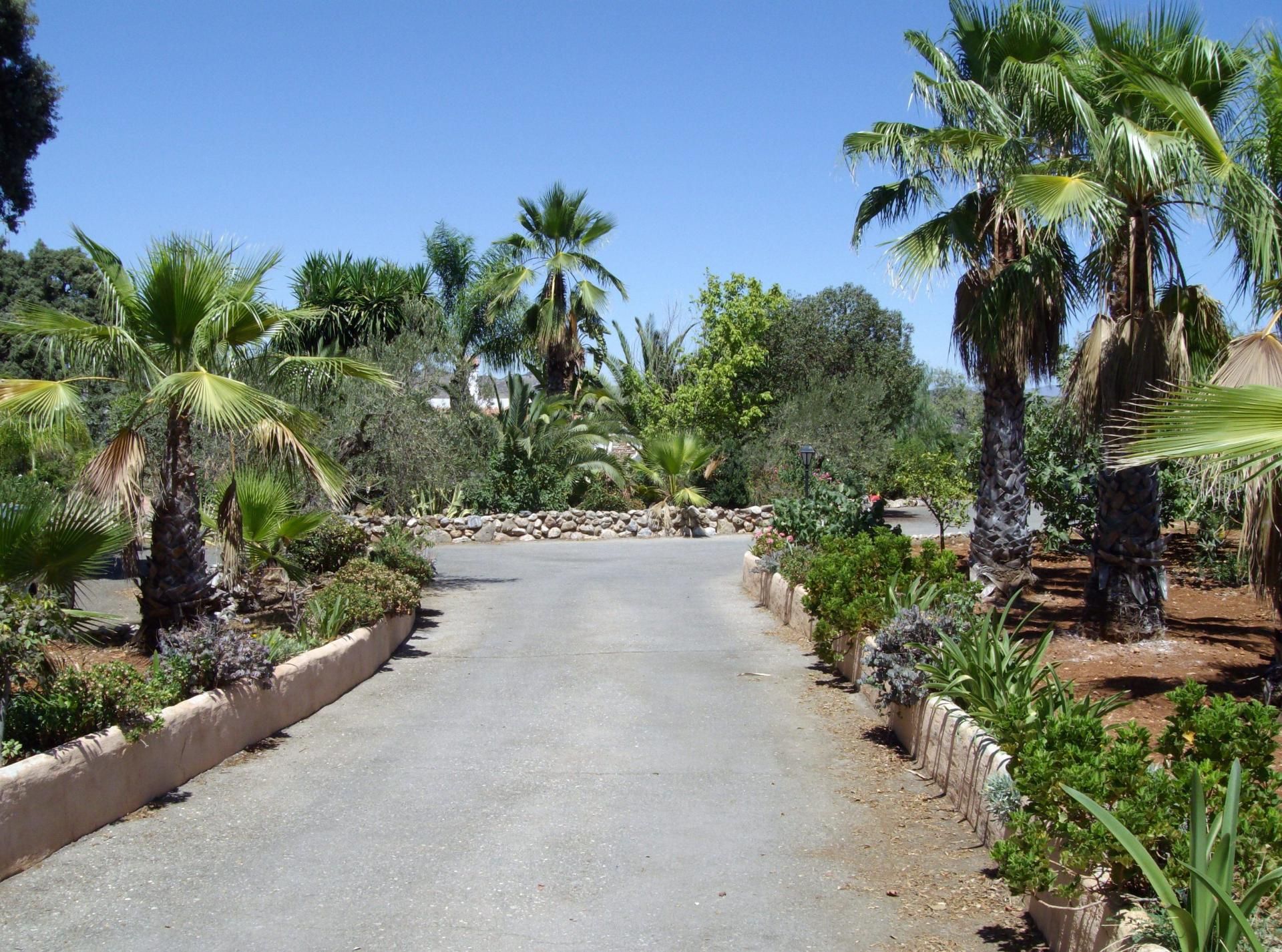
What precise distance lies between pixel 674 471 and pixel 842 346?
38.6ft

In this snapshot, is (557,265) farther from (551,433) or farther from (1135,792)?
(1135,792)

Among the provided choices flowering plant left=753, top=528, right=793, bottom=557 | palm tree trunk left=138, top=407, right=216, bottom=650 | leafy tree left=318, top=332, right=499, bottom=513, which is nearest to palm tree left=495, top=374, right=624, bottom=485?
leafy tree left=318, top=332, right=499, bottom=513

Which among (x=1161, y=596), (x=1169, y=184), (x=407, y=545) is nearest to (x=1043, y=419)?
(x=1161, y=596)

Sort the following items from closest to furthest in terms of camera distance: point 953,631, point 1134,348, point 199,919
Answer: point 199,919, point 953,631, point 1134,348

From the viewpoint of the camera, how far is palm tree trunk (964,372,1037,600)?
13.9 meters

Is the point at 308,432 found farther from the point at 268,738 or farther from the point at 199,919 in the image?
the point at 199,919

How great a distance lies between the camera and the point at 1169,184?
354 inches

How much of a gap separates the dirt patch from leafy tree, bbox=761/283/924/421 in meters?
28.6

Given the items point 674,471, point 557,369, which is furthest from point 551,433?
point 557,369

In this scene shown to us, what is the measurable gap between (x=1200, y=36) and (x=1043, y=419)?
897cm

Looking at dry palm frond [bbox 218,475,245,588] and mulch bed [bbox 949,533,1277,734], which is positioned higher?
dry palm frond [bbox 218,475,245,588]

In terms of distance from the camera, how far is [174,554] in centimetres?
1045

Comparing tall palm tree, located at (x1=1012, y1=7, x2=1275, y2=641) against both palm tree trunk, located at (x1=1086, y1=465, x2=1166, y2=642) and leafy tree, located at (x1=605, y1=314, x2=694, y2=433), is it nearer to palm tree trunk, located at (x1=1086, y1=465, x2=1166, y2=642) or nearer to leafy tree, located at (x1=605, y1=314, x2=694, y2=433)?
palm tree trunk, located at (x1=1086, y1=465, x2=1166, y2=642)

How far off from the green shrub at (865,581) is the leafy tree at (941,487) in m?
7.01
